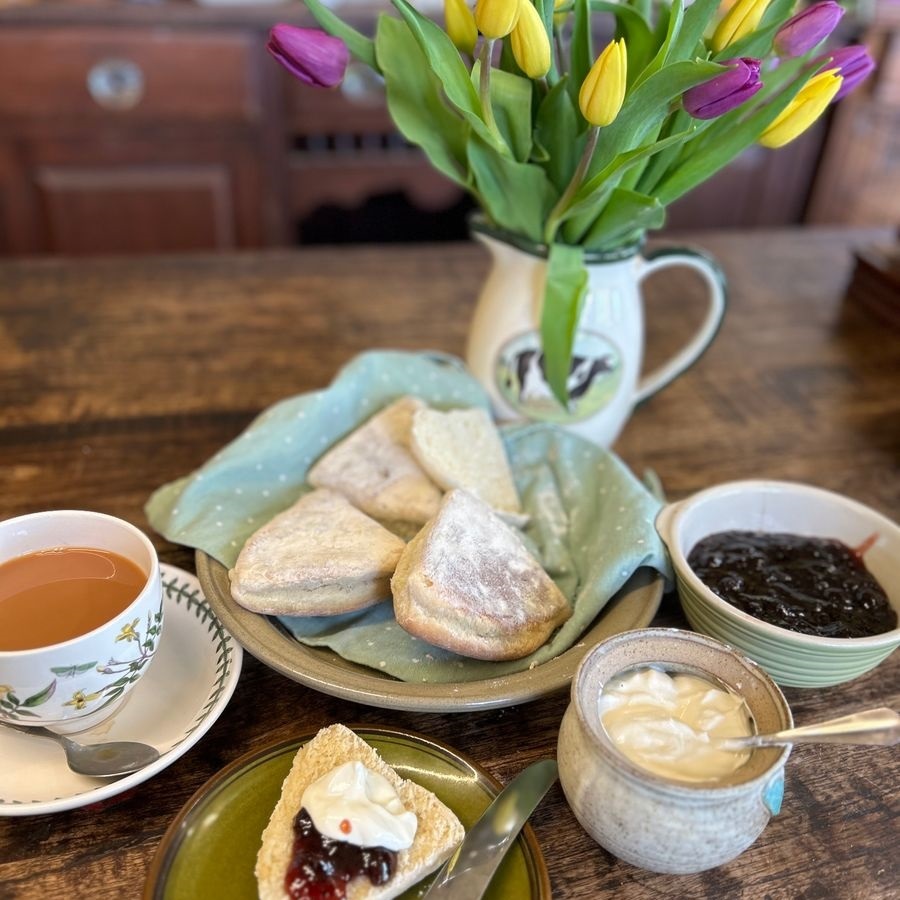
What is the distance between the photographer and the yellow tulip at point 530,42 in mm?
751

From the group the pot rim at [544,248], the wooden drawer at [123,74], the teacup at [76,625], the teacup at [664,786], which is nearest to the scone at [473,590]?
the teacup at [664,786]

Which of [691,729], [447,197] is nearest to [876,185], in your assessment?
[447,197]

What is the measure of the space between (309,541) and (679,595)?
14.7 inches

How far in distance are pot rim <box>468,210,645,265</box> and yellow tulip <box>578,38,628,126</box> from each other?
214mm

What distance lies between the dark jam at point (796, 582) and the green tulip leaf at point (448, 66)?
1.58 ft

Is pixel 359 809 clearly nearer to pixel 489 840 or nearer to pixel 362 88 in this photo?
pixel 489 840

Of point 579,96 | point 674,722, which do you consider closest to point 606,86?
point 579,96

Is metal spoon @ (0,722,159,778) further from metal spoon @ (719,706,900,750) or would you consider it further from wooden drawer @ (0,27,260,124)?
wooden drawer @ (0,27,260,124)

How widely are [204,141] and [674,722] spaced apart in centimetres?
244

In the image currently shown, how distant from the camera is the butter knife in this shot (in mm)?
579

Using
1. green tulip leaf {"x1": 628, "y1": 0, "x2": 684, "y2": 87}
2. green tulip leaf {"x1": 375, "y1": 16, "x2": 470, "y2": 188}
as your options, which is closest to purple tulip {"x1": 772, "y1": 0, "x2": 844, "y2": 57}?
green tulip leaf {"x1": 628, "y1": 0, "x2": 684, "y2": 87}

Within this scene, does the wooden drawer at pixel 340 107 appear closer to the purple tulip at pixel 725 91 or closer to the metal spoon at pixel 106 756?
the purple tulip at pixel 725 91

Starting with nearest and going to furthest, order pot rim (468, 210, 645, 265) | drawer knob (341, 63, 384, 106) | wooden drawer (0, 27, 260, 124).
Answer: pot rim (468, 210, 645, 265), wooden drawer (0, 27, 260, 124), drawer knob (341, 63, 384, 106)

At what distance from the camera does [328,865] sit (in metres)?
0.56
